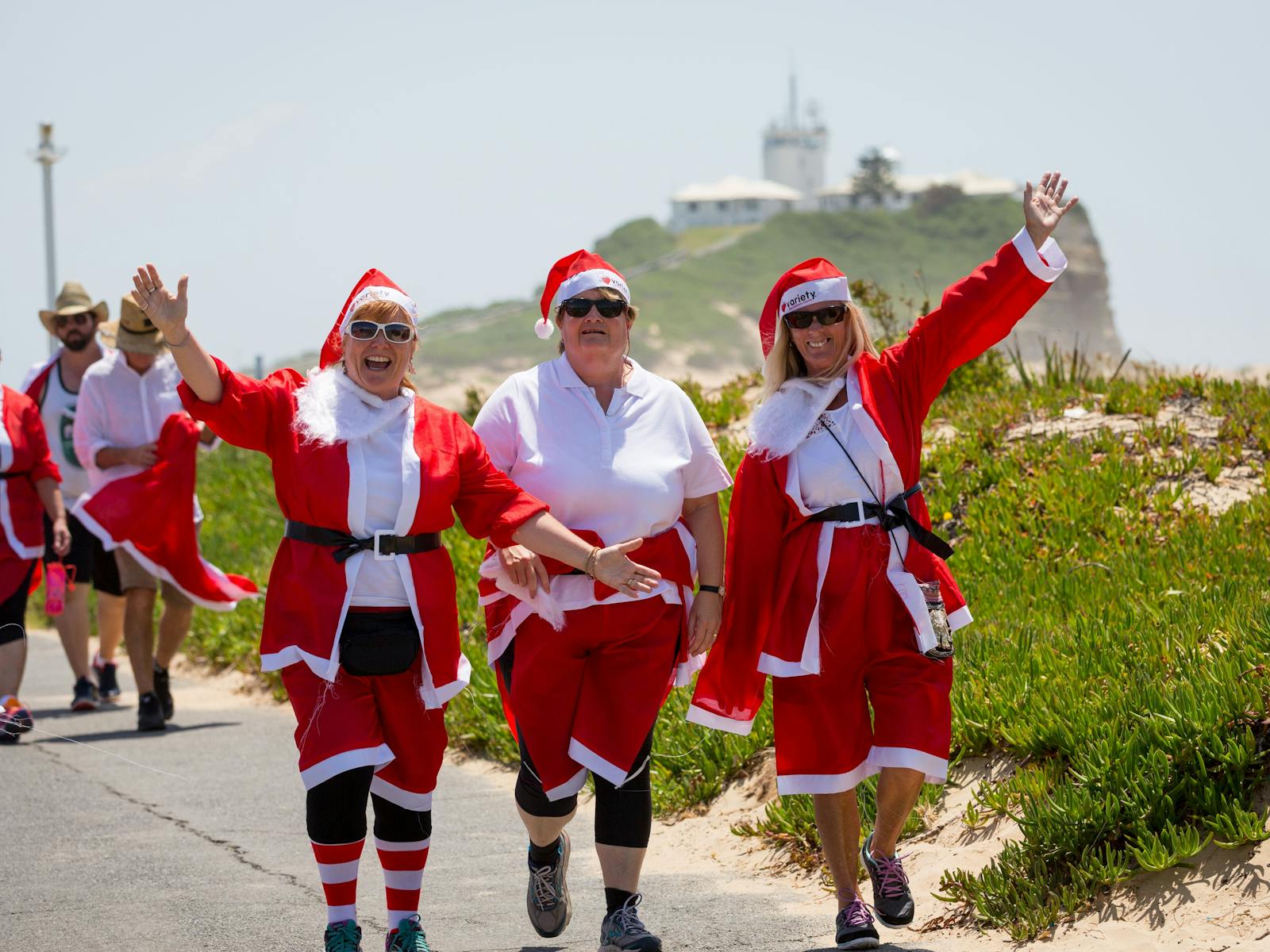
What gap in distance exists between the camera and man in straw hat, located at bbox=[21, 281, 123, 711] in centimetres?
1013

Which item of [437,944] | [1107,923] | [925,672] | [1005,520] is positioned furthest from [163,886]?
[1005,520]

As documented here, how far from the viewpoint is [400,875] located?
191 inches

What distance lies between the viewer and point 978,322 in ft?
16.5

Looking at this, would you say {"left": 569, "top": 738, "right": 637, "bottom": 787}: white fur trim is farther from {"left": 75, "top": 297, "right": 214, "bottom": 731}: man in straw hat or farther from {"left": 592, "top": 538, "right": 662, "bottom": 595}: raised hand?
{"left": 75, "top": 297, "right": 214, "bottom": 731}: man in straw hat

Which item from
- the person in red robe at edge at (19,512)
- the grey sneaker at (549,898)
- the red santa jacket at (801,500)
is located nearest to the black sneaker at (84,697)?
the person in red robe at edge at (19,512)

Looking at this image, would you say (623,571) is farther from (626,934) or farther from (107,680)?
(107,680)

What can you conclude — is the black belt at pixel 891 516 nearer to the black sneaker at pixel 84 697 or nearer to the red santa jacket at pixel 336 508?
the red santa jacket at pixel 336 508

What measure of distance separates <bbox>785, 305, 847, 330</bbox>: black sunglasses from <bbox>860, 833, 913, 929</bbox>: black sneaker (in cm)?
166

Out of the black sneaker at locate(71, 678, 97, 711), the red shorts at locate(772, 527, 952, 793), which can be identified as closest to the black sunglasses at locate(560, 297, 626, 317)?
the red shorts at locate(772, 527, 952, 793)

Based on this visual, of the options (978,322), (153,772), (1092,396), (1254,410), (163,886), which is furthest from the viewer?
(1092,396)

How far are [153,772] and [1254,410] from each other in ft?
20.8

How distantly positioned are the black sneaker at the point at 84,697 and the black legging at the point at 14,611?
1457 mm

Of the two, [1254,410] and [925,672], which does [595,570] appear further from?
[1254,410]

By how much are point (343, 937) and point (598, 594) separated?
4.10 feet
